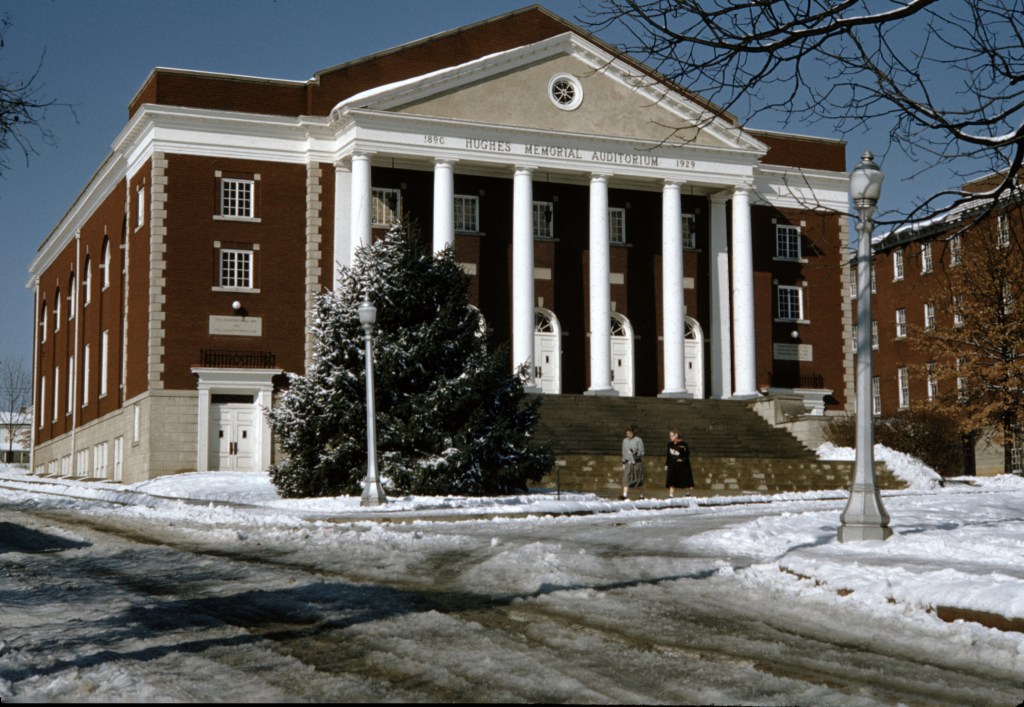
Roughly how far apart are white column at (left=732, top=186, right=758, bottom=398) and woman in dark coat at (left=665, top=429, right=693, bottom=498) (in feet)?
65.6

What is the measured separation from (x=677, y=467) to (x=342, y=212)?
804 inches

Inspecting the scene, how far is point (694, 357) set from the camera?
2032 inches

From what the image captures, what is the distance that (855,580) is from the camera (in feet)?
39.2

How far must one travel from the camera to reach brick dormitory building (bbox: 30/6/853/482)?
44938 mm

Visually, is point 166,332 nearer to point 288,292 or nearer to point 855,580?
point 288,292

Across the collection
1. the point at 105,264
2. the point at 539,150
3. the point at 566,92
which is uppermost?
the point at 566,92

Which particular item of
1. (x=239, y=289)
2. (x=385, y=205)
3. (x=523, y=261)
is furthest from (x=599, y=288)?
(x=239, y=289)

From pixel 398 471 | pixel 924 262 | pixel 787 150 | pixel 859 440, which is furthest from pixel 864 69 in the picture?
pixel 924 262

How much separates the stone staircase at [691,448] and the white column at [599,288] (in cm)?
205

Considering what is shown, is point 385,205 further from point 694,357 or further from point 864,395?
point 864,395

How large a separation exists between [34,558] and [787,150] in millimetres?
44259

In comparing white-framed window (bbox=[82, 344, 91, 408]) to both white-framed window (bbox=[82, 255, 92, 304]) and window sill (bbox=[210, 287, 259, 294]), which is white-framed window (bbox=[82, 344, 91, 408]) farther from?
window sill (bbox=[210, 287, 259, 294])

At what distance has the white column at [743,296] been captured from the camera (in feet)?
164

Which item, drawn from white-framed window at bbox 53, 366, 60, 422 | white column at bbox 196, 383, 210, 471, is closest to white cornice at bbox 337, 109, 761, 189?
white column at bbox 196, 383, 210, 471
